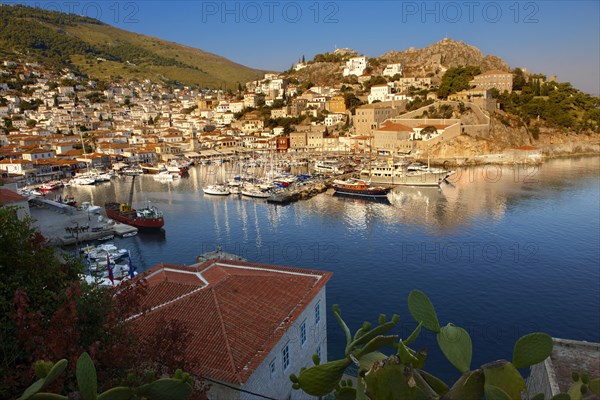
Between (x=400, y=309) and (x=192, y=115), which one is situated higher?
(x=192, y=115)

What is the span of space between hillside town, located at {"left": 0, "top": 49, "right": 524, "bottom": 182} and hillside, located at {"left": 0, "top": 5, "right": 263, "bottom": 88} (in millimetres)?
22911

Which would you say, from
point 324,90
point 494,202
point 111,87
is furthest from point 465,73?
point 111,87

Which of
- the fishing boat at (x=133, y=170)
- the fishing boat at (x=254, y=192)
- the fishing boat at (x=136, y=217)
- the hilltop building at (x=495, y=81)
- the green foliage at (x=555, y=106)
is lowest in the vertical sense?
the fishing boat at (x=136, y=217)

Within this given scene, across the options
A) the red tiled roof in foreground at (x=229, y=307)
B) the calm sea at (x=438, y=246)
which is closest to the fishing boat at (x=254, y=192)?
the calm sea at (x=438, y=246)

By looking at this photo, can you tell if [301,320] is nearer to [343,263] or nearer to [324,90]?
[343,263]

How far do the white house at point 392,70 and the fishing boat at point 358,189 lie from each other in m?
48.7

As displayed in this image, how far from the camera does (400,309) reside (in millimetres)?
13984

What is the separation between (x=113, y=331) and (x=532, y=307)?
14.1 m

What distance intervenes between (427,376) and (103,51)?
527 ft

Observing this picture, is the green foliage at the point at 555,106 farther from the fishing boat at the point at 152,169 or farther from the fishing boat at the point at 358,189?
the fishing boat at the point at 152,169

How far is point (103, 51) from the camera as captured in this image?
139m

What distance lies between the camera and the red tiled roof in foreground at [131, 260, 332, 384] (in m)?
5.95

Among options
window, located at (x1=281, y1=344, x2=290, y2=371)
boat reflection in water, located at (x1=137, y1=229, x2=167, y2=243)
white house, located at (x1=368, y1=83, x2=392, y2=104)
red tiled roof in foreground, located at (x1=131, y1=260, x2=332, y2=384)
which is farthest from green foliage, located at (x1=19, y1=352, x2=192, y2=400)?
white house, located at (x1=368, y1=83, x2=392, y2=104)

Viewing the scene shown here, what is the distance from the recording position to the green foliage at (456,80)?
58688 millimetres
